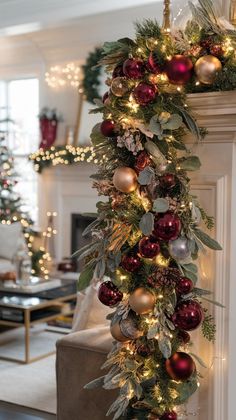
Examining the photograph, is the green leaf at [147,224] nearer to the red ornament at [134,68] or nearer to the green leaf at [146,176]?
the green leaf at [146,176]

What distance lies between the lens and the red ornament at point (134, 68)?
2.06 meters

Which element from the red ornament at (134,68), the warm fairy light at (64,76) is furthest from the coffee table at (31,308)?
the warm fairy light at (64,76)

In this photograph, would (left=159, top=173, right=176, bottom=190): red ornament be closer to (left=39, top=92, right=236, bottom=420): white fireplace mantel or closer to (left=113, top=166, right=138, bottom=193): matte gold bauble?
(left=113, top=166, right=138, bottom=193): matte gold bauble

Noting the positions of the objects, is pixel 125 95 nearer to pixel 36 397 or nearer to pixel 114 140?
pixel 114 140

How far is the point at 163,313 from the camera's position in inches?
80.6

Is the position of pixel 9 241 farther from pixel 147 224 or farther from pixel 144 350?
pixel 147 224

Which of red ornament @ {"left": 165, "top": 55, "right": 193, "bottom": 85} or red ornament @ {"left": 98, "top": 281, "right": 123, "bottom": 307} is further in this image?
red ornament @ {"left": 98, "top": 281, "right": 123, "bottom": 307}

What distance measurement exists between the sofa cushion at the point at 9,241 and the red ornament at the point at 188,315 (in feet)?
16.1

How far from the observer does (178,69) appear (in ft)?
6.59

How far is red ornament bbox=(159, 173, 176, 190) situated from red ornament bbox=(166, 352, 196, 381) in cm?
58

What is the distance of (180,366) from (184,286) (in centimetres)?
28

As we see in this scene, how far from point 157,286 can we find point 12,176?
5.79m

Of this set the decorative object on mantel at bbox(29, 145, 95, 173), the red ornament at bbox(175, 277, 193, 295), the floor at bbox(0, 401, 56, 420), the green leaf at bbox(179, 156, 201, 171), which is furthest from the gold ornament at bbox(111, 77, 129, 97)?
the decorative object on mantel at bbox(29, 145, 95, 173)

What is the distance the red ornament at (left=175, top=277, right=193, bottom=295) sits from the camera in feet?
6.62
